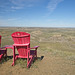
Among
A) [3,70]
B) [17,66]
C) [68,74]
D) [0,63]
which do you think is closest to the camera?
[68,74]

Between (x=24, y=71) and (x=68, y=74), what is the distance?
1939mm

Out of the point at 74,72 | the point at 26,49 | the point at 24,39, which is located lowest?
the point at 74,72

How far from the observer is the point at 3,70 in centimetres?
396

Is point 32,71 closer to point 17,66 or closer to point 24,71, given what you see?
point 24,71

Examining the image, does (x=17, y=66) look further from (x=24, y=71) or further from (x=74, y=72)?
(x=74, y=72)

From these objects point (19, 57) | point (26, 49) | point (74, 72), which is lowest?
point (74, 72)

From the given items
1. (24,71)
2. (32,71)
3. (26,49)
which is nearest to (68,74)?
(32,71)

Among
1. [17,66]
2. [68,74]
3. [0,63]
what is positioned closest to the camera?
[68,74]

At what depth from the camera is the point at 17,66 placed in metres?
4.34

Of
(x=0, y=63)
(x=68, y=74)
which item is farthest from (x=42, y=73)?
(x=0, y=63)

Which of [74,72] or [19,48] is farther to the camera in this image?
[19,48]

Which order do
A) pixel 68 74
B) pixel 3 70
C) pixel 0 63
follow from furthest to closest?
pixel 0 63, pixel 3 70, pixel 68 74

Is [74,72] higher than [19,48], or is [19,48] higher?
[19,48]

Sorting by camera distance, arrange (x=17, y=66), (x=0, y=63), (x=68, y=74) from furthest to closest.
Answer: (x=0, y=63) → (x=17, y=66) → (x=68, y=74)
